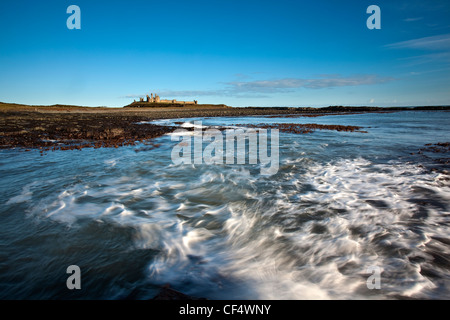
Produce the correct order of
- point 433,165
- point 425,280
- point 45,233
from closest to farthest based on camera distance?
point 425,280 < point 45,233 < point 433,165

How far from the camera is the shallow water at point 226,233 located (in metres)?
3.06

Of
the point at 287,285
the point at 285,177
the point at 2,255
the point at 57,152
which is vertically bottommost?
the point at 287,285

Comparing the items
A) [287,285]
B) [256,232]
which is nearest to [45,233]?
[256,232]

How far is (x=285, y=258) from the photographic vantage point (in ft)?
12.3

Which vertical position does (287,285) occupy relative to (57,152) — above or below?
below

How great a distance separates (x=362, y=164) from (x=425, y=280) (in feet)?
25.1

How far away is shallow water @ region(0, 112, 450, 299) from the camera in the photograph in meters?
3.06

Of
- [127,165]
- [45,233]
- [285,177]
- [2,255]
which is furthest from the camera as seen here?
[127,165]

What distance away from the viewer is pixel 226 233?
4594mm

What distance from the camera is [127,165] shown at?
382 inches
